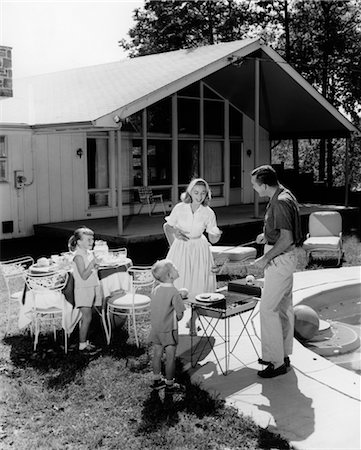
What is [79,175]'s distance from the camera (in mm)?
15031

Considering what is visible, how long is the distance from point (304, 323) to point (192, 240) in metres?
1.54

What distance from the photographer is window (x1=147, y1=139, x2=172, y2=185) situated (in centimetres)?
1672

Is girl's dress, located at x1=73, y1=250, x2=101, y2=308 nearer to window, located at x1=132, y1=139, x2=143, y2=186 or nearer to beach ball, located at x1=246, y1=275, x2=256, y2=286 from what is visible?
beach ball, located at x1=246, y1=275, x2=256, y2=286

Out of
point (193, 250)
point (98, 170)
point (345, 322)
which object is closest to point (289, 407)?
point (193, 250)

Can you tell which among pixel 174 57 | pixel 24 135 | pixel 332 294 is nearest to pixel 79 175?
pixel 24 135

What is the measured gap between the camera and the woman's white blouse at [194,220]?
650 cm

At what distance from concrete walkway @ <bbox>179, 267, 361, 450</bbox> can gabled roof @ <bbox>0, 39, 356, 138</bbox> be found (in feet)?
21.4

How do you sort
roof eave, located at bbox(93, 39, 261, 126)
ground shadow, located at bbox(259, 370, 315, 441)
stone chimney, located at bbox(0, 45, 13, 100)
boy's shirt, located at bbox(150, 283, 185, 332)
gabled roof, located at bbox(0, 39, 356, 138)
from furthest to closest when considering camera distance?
gabled roof, located at bbox(0, 39, 356, 138) < roof eave, located at bbox(93, 39, 261, 126) < stone chimney, located at bbox(0, 45, 13, 100) < boy's shirt, located at bbox(150, 283, 185, 332) < ground shadow, located at bbox(259, 370, 315, 441)

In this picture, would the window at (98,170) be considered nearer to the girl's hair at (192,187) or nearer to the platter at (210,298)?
the girl's hair at (192,187)

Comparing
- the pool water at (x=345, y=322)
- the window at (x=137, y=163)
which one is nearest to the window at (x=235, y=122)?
the window at (x=137, y=163)

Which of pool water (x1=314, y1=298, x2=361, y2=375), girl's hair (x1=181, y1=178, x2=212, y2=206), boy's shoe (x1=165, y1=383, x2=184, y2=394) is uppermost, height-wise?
girl's hair (x1=181, y1=178, x2=212, y2=206)

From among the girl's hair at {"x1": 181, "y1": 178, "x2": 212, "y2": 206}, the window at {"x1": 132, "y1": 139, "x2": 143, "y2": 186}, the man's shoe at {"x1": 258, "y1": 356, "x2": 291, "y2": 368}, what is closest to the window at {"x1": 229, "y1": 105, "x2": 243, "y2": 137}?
the window at {"x1": 132, "y1": 139, "x2": 143, "y2": 186}

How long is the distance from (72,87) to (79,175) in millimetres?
2440

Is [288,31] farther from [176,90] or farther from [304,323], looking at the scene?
[304,323]
